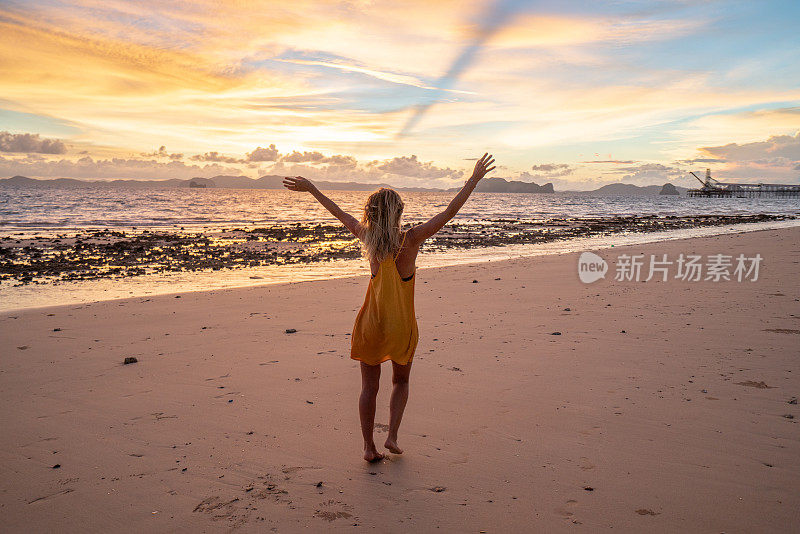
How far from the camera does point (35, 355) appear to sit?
650 cm

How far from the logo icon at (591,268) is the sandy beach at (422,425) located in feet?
12.0

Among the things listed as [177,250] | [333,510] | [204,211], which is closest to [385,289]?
[333,510]

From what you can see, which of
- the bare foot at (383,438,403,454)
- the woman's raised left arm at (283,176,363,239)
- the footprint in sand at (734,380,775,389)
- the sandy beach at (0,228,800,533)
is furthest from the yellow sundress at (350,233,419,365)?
the footprint in sand at (734,380,775,389)

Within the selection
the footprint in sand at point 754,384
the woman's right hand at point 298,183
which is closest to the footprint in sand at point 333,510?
the woman's right hand at point 298,183

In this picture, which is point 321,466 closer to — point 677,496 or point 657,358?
point 677,496

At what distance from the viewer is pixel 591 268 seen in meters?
14.0

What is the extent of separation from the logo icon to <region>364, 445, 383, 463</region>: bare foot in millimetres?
8956

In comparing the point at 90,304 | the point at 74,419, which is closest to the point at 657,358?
the point at 74,419

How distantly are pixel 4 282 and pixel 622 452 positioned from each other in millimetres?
14452

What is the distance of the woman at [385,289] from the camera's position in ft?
12.1

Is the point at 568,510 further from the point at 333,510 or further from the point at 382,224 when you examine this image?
the point at 382,224

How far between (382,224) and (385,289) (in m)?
0.48

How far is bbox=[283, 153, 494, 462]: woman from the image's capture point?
12.1ft

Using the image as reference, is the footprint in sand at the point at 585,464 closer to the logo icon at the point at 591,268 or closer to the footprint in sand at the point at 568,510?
the footprint in sand at the point at 568,510
